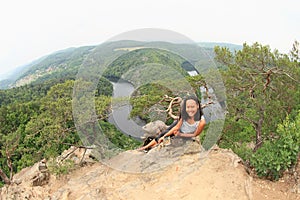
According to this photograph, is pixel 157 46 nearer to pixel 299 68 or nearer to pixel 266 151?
pixel 266 151

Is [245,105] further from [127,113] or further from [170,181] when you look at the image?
[170,181]

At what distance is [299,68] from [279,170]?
3.23m

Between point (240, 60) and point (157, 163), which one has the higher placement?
point (240, 60)

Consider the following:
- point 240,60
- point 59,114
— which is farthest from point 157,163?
point 59,114

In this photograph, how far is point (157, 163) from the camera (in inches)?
208

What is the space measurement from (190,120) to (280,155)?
172cm

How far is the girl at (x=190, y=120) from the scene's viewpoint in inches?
184

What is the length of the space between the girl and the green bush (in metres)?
1.32

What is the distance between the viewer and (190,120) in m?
4.77

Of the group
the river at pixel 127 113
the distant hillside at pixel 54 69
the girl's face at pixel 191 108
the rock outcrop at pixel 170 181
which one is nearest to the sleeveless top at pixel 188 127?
the girl's face at pixel 191 108

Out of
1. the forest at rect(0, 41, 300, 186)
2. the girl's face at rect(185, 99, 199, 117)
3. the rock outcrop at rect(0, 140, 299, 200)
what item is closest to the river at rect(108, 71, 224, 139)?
the forest at rect(0, 41, 300, 186)

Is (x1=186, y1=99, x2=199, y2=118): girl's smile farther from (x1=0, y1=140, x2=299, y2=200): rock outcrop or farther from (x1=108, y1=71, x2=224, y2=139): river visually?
(x1=108, y1=71, x2=224, y2=139): river

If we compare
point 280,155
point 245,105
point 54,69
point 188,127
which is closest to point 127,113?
point 188,127

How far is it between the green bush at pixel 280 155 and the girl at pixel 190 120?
132 cm
